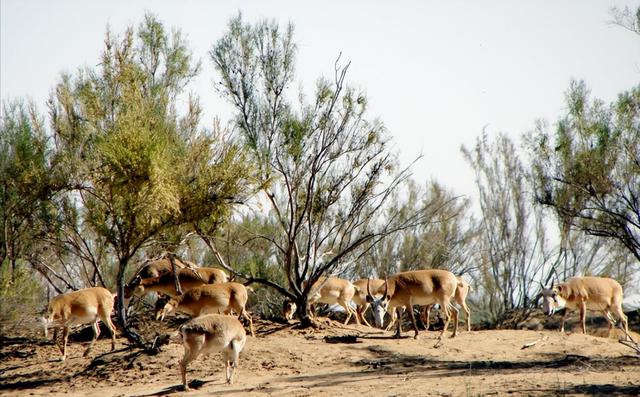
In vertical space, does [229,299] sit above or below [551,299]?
above

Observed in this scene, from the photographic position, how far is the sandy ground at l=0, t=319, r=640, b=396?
13.6 metres

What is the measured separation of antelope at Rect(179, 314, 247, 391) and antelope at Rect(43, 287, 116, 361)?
11.2ft

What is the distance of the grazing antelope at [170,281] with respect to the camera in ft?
63.3

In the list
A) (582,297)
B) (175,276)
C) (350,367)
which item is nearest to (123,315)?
(175,276)

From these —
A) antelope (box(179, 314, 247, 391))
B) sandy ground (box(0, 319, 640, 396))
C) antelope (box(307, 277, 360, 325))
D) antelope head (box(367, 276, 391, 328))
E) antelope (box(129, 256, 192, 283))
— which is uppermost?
antelope (box(129, 256, 192, 283))

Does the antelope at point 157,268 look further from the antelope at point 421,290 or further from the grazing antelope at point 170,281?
the antelope at point 421,290

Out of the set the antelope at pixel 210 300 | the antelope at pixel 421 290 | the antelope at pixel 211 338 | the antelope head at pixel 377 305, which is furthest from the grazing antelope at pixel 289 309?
the antelope at pixel 211 338

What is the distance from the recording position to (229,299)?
17.8 m

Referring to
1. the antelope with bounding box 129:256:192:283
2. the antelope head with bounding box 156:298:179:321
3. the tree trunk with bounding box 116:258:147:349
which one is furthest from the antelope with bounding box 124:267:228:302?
the tree trunk with bounding box 116:258:147:349

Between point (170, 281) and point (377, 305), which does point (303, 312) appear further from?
point (170, 281)

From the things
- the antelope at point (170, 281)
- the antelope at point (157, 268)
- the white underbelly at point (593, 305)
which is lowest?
the white underbelly at point (593, 305)

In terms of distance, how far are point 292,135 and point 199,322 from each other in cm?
668

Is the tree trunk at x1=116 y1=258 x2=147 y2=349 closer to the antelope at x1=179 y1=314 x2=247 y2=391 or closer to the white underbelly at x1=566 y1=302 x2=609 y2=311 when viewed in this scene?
the antelope at x1=179 y1=314 x2=247 y2=391

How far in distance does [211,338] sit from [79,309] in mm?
3925
